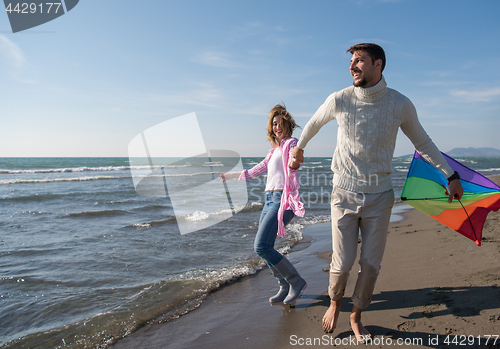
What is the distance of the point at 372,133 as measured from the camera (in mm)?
2201

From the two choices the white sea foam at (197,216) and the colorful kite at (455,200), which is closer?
the colorful kite at (455,200)

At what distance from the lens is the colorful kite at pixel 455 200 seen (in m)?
2.88

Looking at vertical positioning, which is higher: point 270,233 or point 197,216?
point 270,233

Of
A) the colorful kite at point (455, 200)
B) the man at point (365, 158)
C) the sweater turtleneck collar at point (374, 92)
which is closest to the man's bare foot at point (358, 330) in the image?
the man at point (365, 158)

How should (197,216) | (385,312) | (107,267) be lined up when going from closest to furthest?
1. (385,312)
2. (107,267)
3. (197,216)

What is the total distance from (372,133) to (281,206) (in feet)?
4.00

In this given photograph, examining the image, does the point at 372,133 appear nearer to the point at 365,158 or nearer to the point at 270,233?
the point at 365,158

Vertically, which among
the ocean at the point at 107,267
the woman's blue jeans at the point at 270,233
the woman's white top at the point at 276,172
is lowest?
the ocean at the point at 107,267

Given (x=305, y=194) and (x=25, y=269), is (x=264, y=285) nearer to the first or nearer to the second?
(x=25, y=269)

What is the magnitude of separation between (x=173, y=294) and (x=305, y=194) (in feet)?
35.5

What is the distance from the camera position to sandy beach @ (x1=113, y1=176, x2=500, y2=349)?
2.35 m

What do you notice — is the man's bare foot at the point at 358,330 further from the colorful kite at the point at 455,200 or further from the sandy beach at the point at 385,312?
the colorful kite at the point at 455,200

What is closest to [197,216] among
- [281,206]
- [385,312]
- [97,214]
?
[97,214]

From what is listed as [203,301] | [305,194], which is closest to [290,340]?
[203,301]
